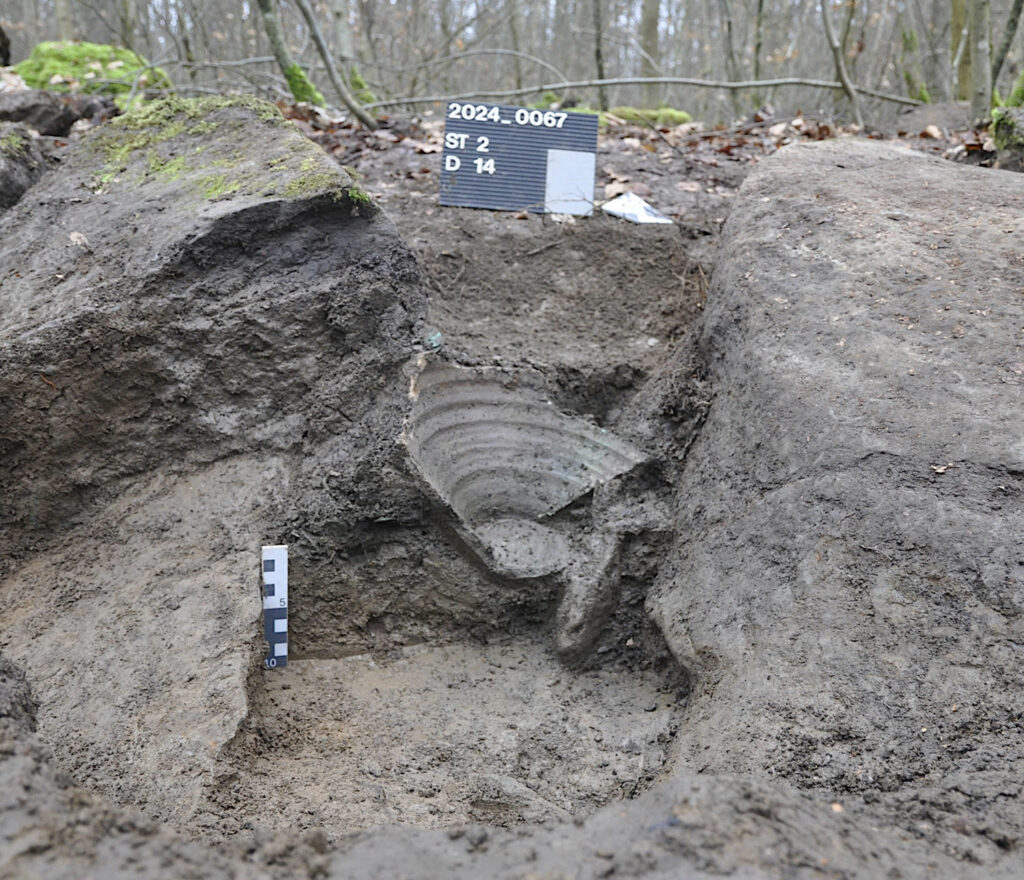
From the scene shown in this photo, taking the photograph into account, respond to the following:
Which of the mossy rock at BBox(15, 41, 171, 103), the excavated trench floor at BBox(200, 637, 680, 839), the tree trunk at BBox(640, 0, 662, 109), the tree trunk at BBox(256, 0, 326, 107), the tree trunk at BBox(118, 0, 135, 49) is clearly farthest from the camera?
the tree trunk at BBox(640, 0, 662, 109)

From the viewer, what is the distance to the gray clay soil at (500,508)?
212 cm

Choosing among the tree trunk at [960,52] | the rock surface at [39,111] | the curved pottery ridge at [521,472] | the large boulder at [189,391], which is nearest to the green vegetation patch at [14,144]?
the large boulder at [189,391]

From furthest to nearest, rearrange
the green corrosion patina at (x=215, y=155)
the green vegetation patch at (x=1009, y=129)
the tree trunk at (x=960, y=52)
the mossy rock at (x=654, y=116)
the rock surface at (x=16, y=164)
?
the tree trunk at (x=960, y=52) < the mossy rock at (x=654, y=116) < the green vegetation patch at (x=1009, y=129) < the rock surface at (x=16, y=164) < the green corrosion patina at (x=215, y=155)

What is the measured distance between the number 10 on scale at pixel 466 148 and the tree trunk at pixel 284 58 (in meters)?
2.06

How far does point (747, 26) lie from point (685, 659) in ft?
49.2

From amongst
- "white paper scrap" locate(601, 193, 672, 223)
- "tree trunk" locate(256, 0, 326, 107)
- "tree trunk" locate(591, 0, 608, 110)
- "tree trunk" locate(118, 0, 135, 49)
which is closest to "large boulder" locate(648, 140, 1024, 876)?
"white paper scrap" locate(601, 193, 672, 223)

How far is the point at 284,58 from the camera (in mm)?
6117

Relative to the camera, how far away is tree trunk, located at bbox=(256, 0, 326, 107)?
5.65 metres

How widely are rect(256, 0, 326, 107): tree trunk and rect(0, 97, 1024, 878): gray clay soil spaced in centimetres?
223

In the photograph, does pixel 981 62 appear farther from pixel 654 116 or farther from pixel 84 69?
pixel 84 69

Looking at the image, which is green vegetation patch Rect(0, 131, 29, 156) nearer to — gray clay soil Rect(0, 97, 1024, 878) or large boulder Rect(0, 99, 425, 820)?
gray clay soil Rect(0, 97, 1024, 878)

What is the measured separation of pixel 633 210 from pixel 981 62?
9.99 feet

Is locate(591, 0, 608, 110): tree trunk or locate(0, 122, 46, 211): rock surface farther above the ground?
locate(591, 0, 608, 110): tree trunk

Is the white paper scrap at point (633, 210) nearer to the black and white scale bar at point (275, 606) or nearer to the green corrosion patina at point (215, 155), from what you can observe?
the green corrosion patina at point (215, 155)
